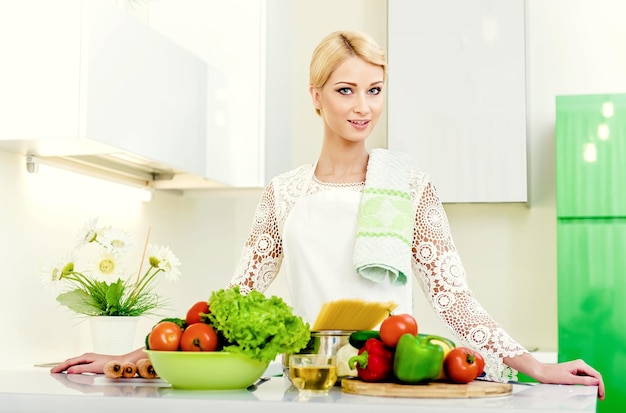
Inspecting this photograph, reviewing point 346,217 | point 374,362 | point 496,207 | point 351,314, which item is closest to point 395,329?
point 374,362

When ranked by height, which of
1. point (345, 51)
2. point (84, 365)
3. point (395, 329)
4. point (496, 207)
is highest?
point (345, 51)

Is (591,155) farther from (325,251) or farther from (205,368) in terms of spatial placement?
(205,368)

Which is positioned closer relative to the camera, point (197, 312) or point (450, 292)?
point (197, 312)

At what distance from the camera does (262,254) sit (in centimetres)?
222

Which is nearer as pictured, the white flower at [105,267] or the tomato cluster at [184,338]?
the tomato cluster at [184,338]

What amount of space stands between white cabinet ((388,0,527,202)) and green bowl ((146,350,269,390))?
232cm

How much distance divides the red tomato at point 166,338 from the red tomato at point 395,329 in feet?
1.11

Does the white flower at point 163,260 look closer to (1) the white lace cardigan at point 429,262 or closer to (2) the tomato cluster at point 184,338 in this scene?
(1) the white lace cardigan at point 429,262

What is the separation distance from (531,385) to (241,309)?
0.58 metres

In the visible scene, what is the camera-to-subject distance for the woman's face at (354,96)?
6.88 feet

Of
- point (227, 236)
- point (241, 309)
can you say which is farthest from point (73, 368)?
point (227, 236)

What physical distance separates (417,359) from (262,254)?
0.85m

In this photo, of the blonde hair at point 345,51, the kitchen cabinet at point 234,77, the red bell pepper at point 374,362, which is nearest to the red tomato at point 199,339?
the red bell pepper at point 374,362

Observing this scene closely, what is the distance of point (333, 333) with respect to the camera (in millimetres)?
1593
